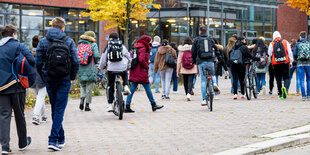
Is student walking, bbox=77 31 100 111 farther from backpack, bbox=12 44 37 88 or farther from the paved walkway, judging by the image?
→ backpack, bbox=12 44 37 88

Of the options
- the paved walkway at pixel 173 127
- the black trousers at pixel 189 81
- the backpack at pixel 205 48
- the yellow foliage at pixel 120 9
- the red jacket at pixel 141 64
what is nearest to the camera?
the paved walkway at pixel 173 127

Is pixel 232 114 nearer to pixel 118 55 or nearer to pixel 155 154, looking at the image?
pixel 118 55

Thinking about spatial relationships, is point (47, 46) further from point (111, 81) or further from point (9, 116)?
point (111, 81)

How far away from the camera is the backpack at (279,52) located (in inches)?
554

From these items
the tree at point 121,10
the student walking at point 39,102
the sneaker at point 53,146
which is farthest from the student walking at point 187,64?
the tree at point 121,10

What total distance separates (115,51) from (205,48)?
250 cm

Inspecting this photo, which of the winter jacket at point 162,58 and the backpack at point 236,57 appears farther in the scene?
the winter jacket at point 162,58

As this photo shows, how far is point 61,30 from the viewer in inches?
287

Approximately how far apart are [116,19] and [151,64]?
949cm

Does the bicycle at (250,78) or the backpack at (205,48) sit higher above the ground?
the backpack at (205,48)

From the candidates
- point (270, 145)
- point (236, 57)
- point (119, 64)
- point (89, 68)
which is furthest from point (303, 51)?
point (270, 145)

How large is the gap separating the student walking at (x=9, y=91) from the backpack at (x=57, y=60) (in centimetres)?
26

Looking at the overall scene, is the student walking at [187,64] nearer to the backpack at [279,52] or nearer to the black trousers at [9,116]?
the backpack at [279,52]

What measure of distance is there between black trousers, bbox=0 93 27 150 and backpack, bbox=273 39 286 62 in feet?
29.3
